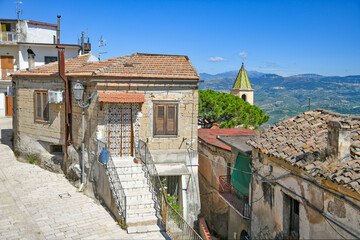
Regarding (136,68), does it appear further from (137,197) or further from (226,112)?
(226,112)

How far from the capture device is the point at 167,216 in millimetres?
11461

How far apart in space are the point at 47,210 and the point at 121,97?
5247 millimetres

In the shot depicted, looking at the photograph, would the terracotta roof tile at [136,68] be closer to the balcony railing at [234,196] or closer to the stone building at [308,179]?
the stone building at [308,179]

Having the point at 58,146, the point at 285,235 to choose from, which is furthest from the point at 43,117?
the point at 285,235

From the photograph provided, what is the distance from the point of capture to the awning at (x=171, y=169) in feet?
46.9

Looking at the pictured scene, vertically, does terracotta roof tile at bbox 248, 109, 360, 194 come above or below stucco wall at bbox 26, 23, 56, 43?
below

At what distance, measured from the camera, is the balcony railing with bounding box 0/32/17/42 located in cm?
3406

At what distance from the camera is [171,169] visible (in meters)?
14.6

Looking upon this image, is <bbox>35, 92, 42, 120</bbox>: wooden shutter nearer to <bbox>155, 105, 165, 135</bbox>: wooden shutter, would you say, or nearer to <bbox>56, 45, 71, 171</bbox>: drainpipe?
<bbox>56, 45, 71, 171</bbox>: drainpipe

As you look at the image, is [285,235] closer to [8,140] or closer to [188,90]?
[188,90]

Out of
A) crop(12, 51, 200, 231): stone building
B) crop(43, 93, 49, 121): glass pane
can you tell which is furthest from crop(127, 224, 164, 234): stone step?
crop(43, 93, 49, 121): glass pane

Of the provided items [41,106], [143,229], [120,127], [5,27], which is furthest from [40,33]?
[143,229]

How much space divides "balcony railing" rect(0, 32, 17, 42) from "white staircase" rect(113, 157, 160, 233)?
2683 cm

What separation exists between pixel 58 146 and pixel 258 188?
10671 millimetres
